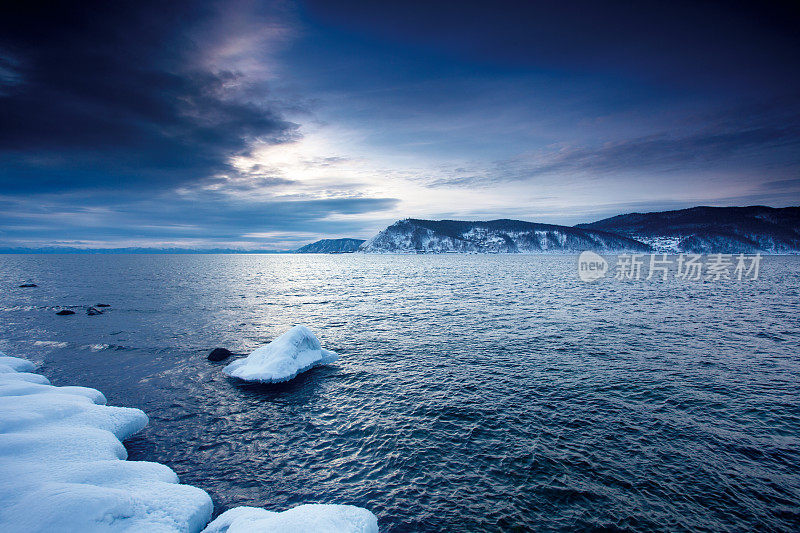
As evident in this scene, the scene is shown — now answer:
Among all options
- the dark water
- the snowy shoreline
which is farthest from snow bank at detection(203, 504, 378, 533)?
the dark water

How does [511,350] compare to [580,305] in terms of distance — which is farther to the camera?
[580,305]

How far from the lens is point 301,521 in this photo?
816 centimetres

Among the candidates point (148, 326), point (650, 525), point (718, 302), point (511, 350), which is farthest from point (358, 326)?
point (718, 302)

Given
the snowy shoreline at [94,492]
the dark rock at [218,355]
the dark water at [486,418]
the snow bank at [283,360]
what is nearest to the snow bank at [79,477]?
the snowy shoreline at [94,492]

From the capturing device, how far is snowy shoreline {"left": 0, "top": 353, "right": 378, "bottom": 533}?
7762 mm

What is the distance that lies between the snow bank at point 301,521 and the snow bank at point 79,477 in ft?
4.05

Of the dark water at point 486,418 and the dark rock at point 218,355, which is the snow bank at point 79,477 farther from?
the dark rock at point 218,355

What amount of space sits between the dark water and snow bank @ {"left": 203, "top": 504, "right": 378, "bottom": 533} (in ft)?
5.91

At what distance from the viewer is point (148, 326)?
34844 millimetres

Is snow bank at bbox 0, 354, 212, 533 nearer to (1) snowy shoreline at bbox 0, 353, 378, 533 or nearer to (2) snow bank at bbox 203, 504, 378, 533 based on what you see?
(1) snowy shoreline at bbox 0, 353, 378, 533

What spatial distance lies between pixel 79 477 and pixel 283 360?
11.8 meters

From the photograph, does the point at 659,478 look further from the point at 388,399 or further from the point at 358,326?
the point at 358,326

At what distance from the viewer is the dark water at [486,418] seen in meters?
10.7

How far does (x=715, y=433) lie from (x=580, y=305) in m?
33.0
